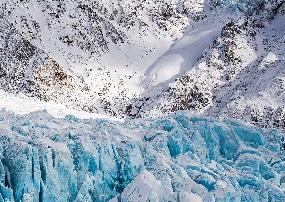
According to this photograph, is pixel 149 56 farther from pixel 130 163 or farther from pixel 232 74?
pixel 130 163

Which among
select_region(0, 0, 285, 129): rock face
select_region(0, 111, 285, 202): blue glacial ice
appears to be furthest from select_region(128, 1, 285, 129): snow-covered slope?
select_region(0, 111, 285, 202): blue glacial ice

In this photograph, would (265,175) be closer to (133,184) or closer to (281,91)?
(133,184)

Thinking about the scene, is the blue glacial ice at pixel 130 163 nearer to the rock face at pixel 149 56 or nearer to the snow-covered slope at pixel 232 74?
the snow-covered slope at pixel 232 74

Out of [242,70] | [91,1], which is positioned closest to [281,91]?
[242,70]

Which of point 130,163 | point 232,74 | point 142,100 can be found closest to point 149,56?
point 142,100

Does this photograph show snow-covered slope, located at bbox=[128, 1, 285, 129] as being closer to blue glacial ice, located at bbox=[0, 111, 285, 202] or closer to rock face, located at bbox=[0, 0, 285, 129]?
rock face, located at bbox=[0, 0, 285, 129]
